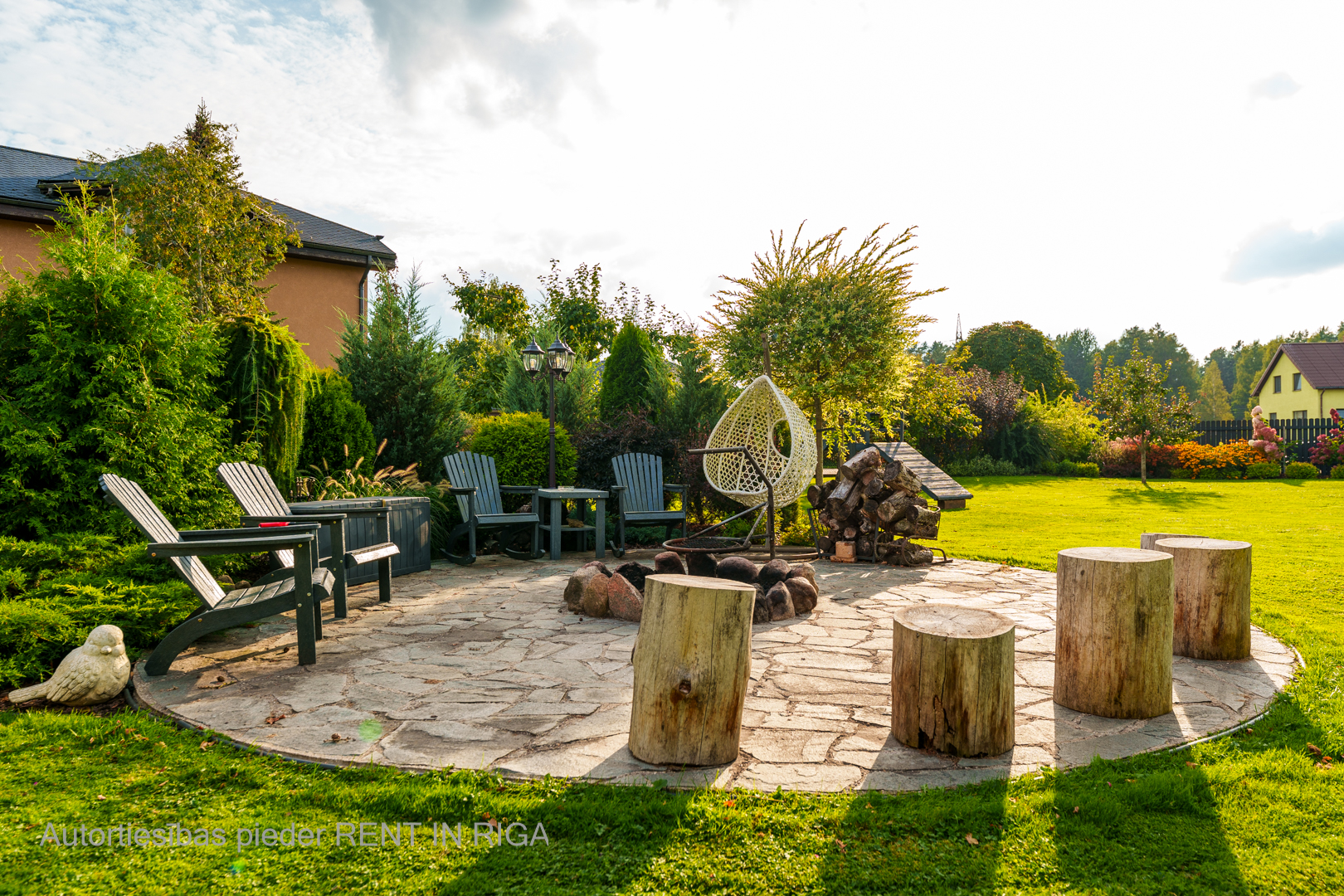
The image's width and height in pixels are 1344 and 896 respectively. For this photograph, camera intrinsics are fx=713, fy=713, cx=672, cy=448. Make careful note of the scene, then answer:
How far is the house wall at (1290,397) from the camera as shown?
30955 millimetres

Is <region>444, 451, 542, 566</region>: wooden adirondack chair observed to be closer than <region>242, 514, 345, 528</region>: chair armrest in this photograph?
No

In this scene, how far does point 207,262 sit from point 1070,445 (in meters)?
19.6

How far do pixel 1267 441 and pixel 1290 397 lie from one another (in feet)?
70.3

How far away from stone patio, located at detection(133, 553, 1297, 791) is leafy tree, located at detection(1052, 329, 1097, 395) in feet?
249

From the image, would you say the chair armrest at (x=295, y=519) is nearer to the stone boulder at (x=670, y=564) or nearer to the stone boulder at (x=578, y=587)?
the stone boulder at (x=578, y=587)

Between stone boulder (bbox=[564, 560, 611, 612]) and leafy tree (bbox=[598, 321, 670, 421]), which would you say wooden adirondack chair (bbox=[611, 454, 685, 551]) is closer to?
leafy tree (bbox=[598, 321, 670, 421])

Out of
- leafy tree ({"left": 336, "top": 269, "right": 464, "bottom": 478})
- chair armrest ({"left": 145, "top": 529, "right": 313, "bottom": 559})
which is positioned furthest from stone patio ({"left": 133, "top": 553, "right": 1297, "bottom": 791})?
leafy tree ({"left": 336, "top": 269, "right": 464, "bottom": 478})

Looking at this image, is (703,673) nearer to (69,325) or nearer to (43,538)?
(43,538)

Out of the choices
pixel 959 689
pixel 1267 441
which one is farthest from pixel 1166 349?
pixel 959 689

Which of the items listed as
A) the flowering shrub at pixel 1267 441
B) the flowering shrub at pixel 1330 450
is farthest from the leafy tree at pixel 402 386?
the flowering shrub at pixel 1330 450

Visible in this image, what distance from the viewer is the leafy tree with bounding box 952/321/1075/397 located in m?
26.7

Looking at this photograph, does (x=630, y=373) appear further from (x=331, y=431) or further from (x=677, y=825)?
(x=677, y=825)

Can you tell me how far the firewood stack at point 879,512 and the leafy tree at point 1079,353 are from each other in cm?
7262

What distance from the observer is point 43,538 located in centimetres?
420
